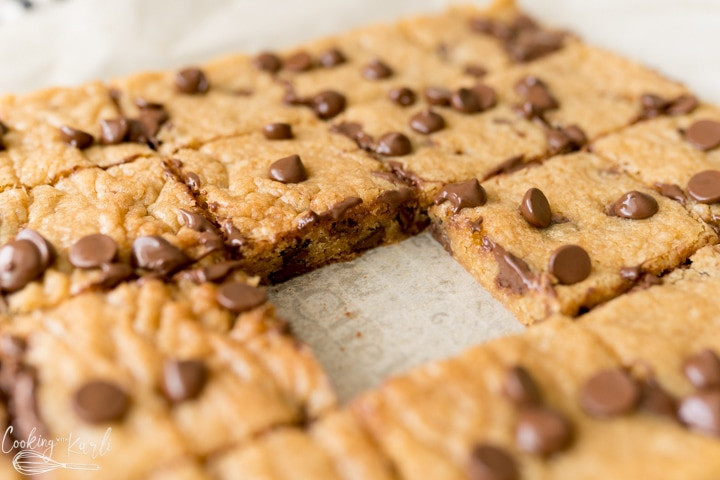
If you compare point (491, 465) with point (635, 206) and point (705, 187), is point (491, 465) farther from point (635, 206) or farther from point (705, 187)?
point (705, 187)

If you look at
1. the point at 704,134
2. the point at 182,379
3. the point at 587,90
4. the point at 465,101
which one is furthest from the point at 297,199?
the point at 704,134

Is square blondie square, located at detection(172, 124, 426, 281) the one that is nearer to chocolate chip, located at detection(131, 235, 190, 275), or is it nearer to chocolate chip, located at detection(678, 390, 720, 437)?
chocolate chip, located at detection(131, 235, 190, 275)

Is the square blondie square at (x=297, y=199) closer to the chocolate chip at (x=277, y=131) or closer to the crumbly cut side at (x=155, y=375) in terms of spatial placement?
the chocolate chip at (x=277, y=131)

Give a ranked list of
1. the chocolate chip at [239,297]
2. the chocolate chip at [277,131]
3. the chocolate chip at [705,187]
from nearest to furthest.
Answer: the chocolate chip at [239,297]
the chocolate chip at [705,187]
the chocolate chip at [277,131]

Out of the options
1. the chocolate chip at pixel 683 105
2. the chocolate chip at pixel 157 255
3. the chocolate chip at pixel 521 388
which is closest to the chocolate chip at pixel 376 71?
the chocolate chip at pixel 683 105

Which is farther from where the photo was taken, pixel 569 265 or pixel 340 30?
pixel 340 30

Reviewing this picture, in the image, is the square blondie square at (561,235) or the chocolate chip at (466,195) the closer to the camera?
the square blondie square at (561,235)
